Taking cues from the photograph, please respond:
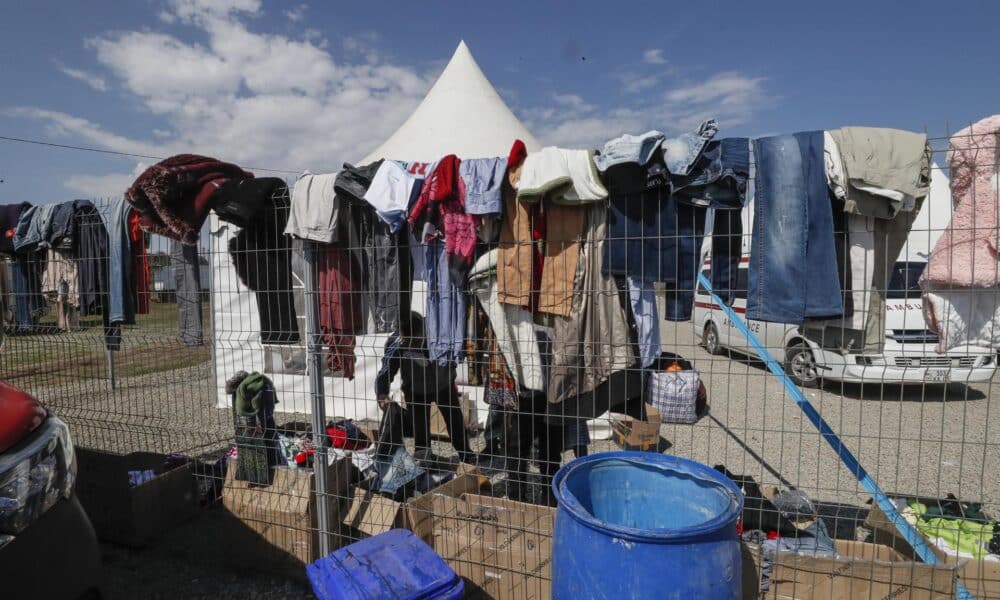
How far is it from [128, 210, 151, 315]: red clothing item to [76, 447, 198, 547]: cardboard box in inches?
42.7

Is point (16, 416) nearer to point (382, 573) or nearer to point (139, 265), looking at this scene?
point (382, 573)

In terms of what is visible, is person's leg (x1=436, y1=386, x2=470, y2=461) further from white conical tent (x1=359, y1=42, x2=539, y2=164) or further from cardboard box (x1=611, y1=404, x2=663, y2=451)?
white conical tent (x1=359, y1=42, x2=539, y2=164)

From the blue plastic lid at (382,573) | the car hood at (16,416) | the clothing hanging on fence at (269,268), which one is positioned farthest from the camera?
the clothing hanging on fence at (269,268)

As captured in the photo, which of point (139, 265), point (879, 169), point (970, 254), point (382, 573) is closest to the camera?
point (382, 573)

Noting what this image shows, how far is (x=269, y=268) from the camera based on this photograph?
3.43m

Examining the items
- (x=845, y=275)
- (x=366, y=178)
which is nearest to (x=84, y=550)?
(x=366, y=178)

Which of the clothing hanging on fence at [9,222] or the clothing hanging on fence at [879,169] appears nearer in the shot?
the clothing hanging on fence at [879,169]

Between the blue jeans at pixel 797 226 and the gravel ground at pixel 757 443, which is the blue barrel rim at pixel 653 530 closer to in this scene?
the gravel ground at pixel 757 443

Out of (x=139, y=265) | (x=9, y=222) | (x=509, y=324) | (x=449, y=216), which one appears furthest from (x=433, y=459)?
(x=9, y=222)

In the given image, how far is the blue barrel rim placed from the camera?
186 centimetres

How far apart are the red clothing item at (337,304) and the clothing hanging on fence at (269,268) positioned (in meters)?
0.32

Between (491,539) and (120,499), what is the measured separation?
2.57 metres

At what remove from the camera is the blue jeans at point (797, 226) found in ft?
7.68

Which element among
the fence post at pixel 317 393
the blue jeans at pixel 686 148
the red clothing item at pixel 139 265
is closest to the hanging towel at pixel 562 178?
the blue jeans at pixel 686 148
